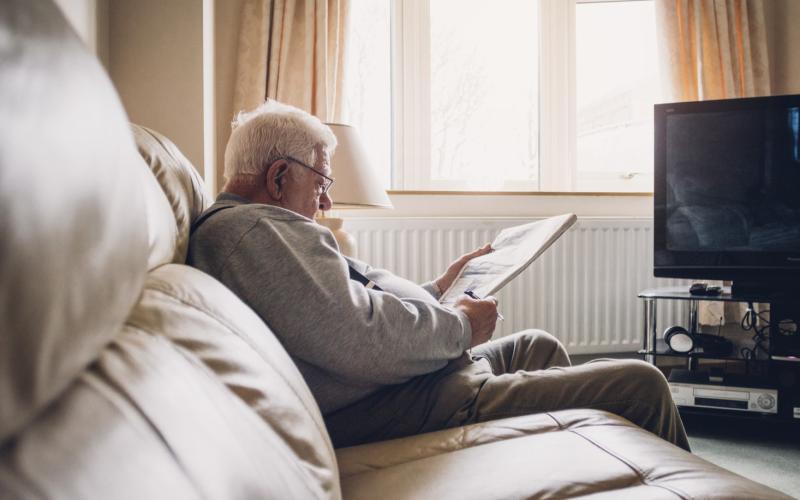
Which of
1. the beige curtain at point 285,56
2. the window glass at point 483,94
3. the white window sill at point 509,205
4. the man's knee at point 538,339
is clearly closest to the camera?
the man's knee at point 538,339

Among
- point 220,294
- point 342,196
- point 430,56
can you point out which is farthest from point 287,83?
point 220,294

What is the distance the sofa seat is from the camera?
729 millimetres

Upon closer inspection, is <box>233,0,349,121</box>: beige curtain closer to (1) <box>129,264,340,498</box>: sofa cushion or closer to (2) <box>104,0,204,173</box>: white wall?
(2) <box>104,0,204,173</box>: white wall

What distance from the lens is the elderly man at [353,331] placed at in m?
0.92

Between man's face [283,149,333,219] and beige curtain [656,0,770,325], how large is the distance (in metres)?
2.43

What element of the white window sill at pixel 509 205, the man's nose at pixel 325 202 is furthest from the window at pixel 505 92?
the man's nose at pixel 325 202

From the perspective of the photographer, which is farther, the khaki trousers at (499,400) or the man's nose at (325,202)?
the man's nose at (325,202)

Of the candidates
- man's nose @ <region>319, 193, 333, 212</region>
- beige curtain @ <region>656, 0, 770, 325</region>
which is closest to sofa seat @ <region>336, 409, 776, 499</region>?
man's nose @ <region>319, 193, 333, 212</region>

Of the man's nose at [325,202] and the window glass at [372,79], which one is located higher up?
the window glass at [372,79]

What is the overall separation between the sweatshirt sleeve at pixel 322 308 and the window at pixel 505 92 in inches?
82.9

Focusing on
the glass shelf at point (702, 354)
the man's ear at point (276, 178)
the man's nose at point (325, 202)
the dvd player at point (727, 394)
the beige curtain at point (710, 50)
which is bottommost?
the dvd player at point (727, 394)

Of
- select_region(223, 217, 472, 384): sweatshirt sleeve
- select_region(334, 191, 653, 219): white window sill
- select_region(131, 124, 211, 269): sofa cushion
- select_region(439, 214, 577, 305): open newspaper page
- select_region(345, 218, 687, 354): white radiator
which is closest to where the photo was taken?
select_region(131, 124, 211, 269): sofa cushion

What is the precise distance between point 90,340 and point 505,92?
123 inches

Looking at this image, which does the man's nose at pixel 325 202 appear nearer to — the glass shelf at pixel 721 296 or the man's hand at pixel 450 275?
the man's hand at pixel 450 275
